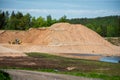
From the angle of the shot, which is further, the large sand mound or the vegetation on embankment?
the large sand mound

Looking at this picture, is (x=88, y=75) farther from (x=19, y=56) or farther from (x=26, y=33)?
(x=26, y=33)

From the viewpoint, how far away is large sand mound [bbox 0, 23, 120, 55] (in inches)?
2702

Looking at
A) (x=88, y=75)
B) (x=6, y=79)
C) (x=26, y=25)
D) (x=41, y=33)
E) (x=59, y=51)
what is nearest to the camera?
(x=6, y=79)

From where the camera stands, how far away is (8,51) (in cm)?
Answer: 5291

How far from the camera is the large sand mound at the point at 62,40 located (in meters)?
68.6

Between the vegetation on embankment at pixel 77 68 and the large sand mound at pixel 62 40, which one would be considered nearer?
the vegetation on embankment at pixel 77 68

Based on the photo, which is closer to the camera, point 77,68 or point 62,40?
point 77,68

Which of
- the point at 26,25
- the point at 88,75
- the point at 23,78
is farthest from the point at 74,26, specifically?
the point at 23,78

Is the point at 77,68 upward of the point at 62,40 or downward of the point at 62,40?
downward

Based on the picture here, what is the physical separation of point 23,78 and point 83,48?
151 feet

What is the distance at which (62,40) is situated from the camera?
75.2 metres

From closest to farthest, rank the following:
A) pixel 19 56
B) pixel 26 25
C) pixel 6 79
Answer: pixel 6 79 < pixel 19 56 < pixel 26 25

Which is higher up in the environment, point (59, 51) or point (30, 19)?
point (30, 19)

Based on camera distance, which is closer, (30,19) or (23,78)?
(23,78)
